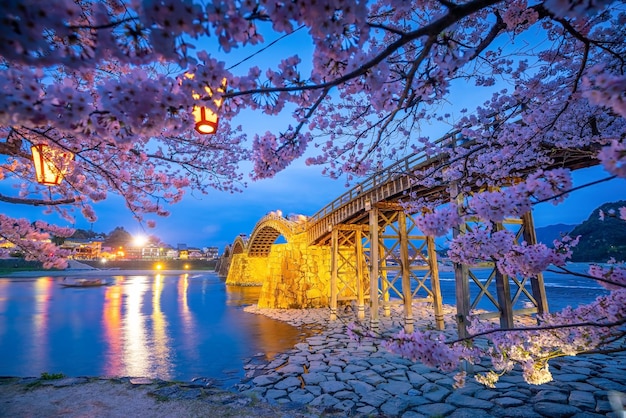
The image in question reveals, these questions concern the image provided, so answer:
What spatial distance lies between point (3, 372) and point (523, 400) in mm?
12373

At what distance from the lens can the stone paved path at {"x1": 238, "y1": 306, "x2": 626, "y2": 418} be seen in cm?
447

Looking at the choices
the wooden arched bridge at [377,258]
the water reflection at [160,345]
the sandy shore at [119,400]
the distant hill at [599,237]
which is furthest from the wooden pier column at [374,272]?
the distant hill at [599,237]

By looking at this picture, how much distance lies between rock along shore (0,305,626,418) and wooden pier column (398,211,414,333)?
225 cm

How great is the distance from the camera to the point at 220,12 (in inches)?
57.2

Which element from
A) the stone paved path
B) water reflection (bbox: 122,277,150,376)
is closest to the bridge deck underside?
the stone paved path

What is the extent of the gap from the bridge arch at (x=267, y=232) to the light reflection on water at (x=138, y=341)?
6229mm

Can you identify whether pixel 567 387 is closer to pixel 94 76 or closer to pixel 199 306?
pixel 94 76

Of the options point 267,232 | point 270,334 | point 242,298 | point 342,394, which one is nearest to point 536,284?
point 342,394

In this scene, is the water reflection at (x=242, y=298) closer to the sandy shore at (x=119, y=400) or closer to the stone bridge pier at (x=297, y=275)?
the stone bridge pier at (x=297, y=275)

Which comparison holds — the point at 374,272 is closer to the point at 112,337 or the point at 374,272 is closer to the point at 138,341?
the point at 138,341

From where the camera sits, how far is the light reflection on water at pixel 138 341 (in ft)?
26.8

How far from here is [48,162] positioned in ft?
14.7

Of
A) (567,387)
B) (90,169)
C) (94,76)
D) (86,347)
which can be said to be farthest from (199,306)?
(567,387)

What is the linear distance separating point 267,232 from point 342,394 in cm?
2462
